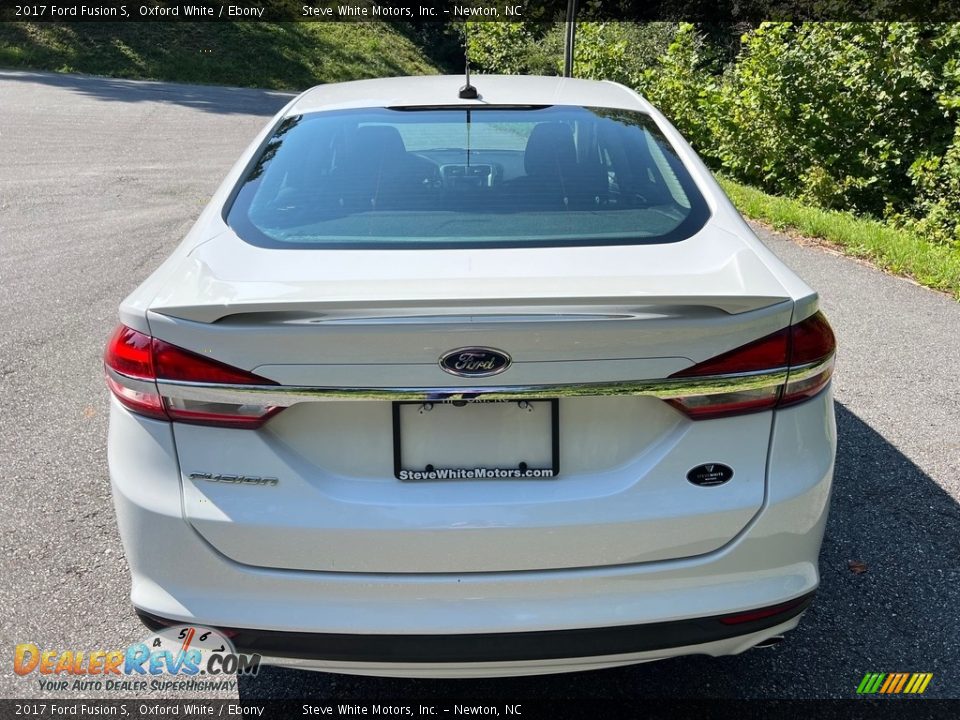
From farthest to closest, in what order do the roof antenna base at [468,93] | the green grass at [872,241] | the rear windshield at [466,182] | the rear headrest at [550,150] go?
the green grass at [872,241]
the roof antenna base at [468,93]
the rear headrest at [550,150]
the rear windshield at [466,182]

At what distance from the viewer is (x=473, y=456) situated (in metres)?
1.96

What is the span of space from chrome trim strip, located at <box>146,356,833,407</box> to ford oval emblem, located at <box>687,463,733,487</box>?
0.58 ft

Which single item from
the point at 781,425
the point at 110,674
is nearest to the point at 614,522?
the point at 781,425

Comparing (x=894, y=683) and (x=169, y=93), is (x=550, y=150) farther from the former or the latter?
(x=169, y=93)

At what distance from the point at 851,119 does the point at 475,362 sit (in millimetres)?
9897

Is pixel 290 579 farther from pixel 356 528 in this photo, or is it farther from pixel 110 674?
pixel 110 674

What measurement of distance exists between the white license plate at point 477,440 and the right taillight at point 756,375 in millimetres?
312

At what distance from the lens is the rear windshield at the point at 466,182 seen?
7.55 ft

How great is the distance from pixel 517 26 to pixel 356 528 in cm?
2639

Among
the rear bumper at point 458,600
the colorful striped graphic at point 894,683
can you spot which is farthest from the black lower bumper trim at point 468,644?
the colorful striped graphic at point 894,683

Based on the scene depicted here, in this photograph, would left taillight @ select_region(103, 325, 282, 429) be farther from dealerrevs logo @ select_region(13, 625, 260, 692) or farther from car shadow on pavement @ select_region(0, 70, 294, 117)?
car shadow on pavement @ select_region(0, 70, 294, 117)

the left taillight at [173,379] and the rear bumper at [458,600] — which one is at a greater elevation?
the left taillight at [173,379]

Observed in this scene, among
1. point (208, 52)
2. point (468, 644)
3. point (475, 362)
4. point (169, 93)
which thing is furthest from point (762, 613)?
point (208, 52)

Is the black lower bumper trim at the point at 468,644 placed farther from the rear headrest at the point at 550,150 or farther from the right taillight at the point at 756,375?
the rear headrest at the point at 550,150
